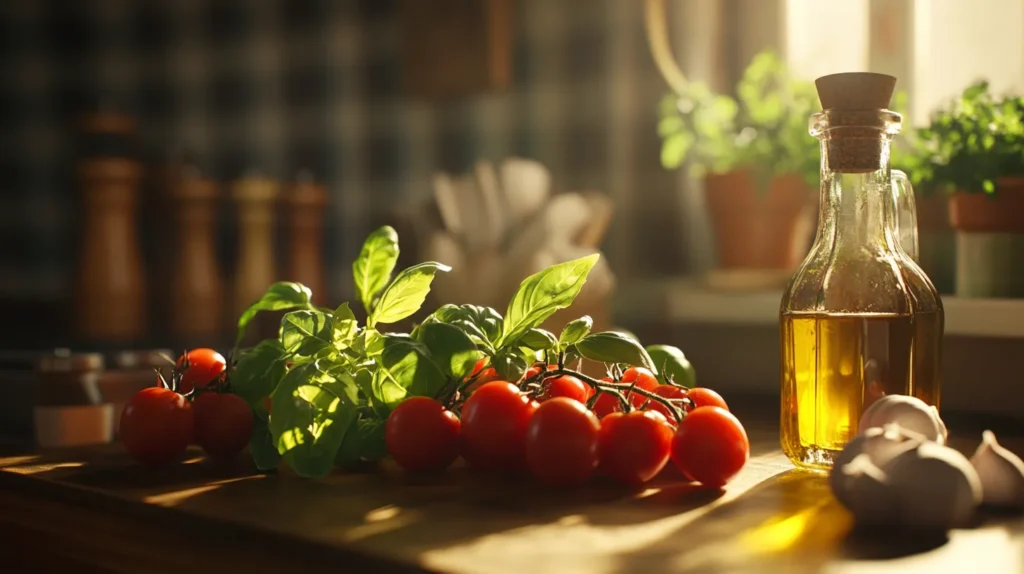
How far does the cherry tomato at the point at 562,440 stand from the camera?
65 centimetres

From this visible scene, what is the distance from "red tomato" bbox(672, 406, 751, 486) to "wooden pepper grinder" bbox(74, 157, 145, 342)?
1544mm

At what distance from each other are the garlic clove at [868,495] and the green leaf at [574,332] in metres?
0.21

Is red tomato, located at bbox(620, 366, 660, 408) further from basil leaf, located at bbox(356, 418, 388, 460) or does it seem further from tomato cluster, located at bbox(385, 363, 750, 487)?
basil leaf, located at bbox(356, 418, 388, 460)

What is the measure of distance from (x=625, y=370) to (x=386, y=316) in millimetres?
191

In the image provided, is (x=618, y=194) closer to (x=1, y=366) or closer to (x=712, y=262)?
(x=712, y=262)

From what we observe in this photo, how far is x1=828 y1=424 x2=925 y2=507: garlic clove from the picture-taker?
22.8 inches

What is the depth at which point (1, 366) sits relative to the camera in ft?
3.77

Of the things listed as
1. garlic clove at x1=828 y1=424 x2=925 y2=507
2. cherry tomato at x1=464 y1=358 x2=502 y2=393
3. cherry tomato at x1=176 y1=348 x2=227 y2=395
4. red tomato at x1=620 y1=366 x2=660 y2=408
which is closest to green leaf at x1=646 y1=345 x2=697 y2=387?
red tomato at x1=620 y1=366 x2=660 y2=408

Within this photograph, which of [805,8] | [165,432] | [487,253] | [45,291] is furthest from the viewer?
[45,291]

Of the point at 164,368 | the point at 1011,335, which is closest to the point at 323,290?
the point at 164,368

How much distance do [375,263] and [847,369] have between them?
14.0 inches

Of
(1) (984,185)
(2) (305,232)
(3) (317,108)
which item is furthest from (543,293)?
(3) (317,108)

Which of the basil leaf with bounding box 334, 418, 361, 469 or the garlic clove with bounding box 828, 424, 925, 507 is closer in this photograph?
the garlic clove with bounding box 828, 424, 925, 507

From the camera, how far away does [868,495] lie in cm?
56
